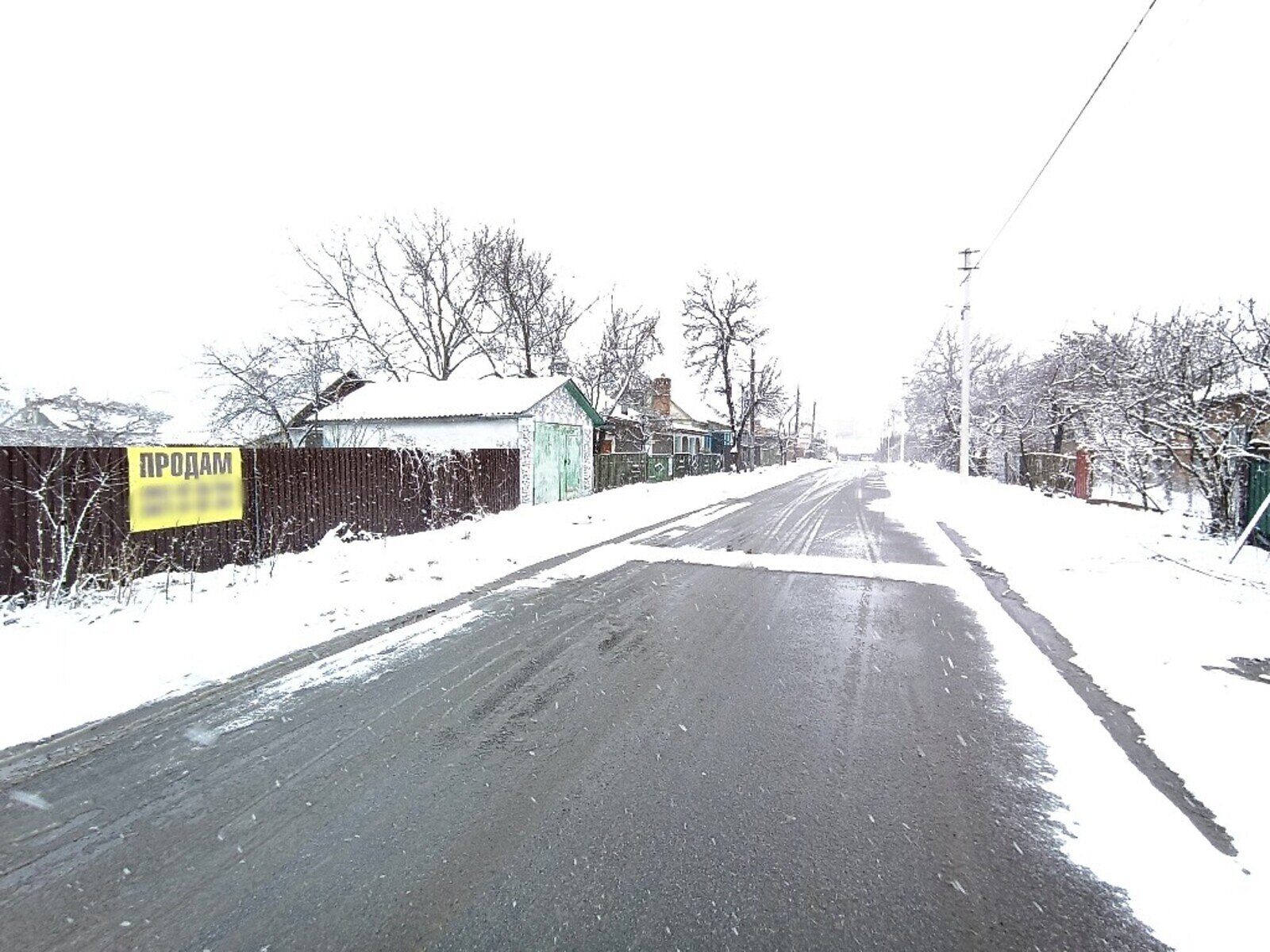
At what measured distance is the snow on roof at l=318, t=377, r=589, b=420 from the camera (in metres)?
16.8

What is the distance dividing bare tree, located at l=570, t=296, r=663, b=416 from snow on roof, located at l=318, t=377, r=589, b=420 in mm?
12028

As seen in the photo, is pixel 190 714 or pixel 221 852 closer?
pixel 221 852

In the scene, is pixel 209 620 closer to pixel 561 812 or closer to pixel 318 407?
pixel 561 812

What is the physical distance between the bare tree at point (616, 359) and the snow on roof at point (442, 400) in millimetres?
12028

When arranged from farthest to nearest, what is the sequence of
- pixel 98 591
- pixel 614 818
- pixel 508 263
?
pixel 508 263, pixel 98 591, pixel 614 818

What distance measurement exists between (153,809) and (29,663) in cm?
300

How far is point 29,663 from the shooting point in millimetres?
4535

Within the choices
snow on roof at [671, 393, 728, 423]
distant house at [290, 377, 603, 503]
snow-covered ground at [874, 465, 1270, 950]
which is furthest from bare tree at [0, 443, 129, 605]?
snow on roof at [671, 393, 728, 423]

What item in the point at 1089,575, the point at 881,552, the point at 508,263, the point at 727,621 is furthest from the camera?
the point at 508,263

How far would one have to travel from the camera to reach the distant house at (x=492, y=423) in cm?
1639

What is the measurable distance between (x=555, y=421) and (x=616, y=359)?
47.9ft

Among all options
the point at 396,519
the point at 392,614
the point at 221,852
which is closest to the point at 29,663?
the point at 392,614

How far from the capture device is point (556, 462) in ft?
59.0

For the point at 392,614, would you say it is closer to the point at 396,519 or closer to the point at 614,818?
the point at 614,818
